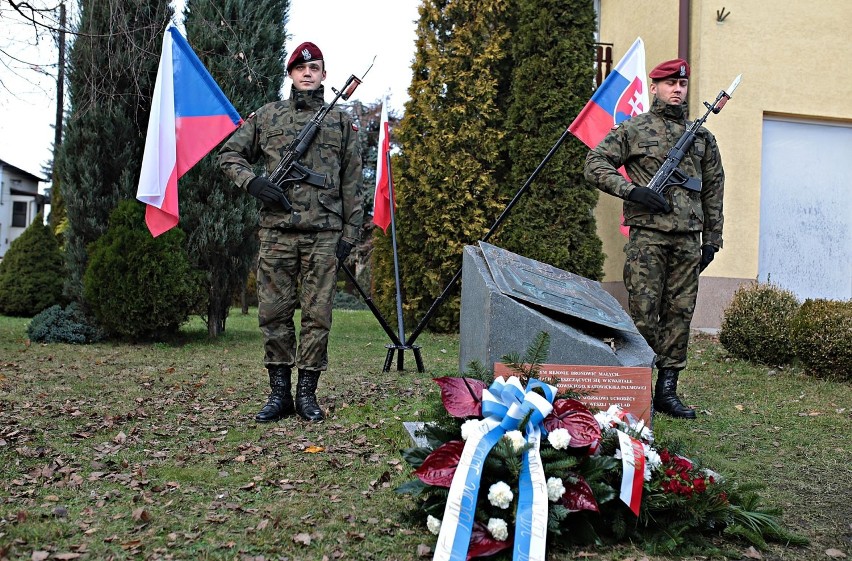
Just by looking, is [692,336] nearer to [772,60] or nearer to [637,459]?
[772,60]

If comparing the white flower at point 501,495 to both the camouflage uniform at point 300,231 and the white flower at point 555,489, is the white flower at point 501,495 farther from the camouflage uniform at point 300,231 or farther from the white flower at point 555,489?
the camouflage uniform at point 300,231

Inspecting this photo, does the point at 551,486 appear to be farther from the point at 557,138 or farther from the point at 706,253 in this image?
the point at 557,138

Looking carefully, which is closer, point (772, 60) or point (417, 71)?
point (772, 60)

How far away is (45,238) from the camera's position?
14492mm

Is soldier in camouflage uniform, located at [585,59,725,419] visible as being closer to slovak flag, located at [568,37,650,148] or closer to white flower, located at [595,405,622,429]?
slovak flag, located at [568,37,650,148]

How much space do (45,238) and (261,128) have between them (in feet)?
37.6

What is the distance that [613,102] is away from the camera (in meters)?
6.48

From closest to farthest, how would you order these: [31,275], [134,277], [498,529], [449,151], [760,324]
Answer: [498,529], [760,324], [134,277], [449,151], [31,275]

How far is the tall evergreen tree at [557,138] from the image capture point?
1116 cm

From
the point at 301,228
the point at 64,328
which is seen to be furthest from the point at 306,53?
the point at 64,328

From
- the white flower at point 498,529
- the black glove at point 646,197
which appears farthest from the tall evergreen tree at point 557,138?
the white flower at point 498,529

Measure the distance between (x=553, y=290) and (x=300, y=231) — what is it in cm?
165

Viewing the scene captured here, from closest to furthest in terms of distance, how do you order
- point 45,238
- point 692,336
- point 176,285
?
point 176,285 < point 692,336 < point 45,238

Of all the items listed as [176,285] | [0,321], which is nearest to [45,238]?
[0,321]
